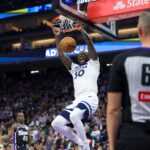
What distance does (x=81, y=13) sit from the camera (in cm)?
916

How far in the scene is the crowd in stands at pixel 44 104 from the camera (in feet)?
53.2

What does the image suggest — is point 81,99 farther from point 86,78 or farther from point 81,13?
point 81,13

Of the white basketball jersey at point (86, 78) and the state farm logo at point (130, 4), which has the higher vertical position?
the state farm logo at point (130, 4)

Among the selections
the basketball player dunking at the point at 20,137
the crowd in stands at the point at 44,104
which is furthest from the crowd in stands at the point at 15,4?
the basketball player dunking at the point at 20,137

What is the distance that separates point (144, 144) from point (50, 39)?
92.4 feet

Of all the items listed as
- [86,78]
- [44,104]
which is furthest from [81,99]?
[44,104]

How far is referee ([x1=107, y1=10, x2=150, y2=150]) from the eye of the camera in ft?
10.7

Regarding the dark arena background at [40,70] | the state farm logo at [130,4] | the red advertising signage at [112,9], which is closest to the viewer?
the state farm logo at [130,4]

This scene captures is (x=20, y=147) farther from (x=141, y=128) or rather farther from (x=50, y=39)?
(x=50, y=39)

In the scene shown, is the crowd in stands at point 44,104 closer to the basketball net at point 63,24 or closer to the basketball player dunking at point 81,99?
the basketball net at point 63,24

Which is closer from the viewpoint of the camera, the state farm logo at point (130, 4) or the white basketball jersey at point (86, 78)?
the white basketball jersey at point (86, 78)

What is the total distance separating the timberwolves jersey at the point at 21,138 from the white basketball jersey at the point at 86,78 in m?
3.44

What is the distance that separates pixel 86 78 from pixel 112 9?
2209mm

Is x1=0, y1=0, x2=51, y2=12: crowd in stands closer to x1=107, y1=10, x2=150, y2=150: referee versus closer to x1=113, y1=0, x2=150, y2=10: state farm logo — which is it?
x1=113, y1=0, x2=150, y2=10: state farm logo
